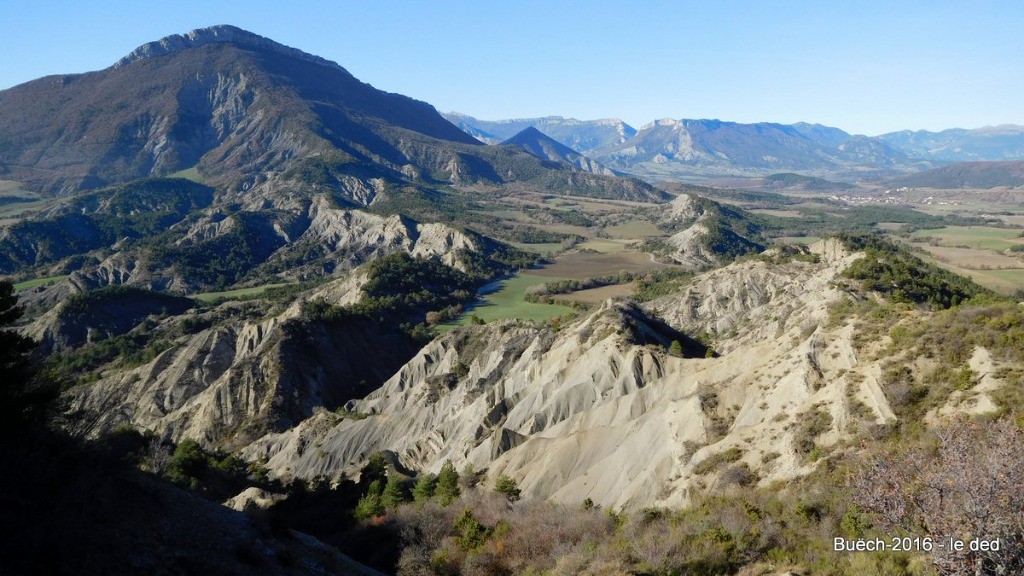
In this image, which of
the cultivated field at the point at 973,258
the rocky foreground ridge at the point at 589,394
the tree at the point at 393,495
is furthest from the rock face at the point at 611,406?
the cultivated field at the point at 973,258

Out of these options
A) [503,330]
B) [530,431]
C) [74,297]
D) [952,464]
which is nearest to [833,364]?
[952,464]

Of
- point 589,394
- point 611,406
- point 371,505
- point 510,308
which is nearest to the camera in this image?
point 371,505

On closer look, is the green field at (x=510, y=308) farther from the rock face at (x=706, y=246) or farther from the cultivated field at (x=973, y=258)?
the cultivated field at (x=973, y=258)

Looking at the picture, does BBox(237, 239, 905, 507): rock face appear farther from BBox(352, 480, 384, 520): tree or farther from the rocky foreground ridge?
BBox(352, 480, 384, 520): tree

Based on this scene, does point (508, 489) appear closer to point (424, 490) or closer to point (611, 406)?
point (424, 490)

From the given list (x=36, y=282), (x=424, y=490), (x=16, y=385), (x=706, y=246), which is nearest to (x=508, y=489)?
(x=424, y=490)

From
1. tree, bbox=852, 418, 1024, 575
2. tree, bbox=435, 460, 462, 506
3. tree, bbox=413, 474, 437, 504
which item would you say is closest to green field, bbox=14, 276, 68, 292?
tree, bbox=413, 474, 437, 504
